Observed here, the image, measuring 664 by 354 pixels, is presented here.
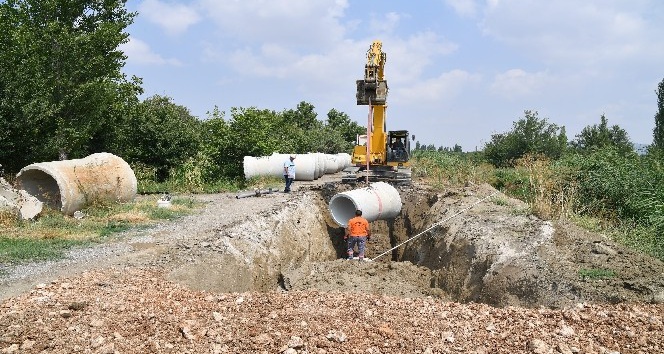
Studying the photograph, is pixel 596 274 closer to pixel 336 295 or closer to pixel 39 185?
pixel 336 295

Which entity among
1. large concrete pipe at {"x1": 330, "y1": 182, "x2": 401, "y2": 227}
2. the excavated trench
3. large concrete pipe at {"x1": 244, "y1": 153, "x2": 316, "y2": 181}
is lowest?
the excavated trench

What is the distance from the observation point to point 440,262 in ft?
38.5

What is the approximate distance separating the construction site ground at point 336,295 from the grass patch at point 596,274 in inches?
0.7

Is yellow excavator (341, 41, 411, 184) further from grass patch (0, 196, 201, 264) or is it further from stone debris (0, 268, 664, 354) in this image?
stone debris (0, 268, 664, 354)

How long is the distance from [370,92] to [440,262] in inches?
270

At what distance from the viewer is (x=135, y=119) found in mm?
22562

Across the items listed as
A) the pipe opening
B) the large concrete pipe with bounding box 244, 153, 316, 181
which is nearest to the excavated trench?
the pipe opening

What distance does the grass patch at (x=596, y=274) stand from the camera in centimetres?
739

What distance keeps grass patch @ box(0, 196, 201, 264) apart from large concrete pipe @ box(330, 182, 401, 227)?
172 inches

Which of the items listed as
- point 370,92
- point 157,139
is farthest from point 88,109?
point 370,92

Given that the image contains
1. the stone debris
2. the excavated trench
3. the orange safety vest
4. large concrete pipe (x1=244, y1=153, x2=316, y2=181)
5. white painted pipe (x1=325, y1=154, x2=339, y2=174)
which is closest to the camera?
the stone debris

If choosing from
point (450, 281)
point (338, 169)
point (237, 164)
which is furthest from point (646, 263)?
point (338, 169)

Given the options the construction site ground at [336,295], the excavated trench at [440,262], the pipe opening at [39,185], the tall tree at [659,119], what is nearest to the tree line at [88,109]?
the pipe opening at [39,185]

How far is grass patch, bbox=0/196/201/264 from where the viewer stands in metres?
9.22
